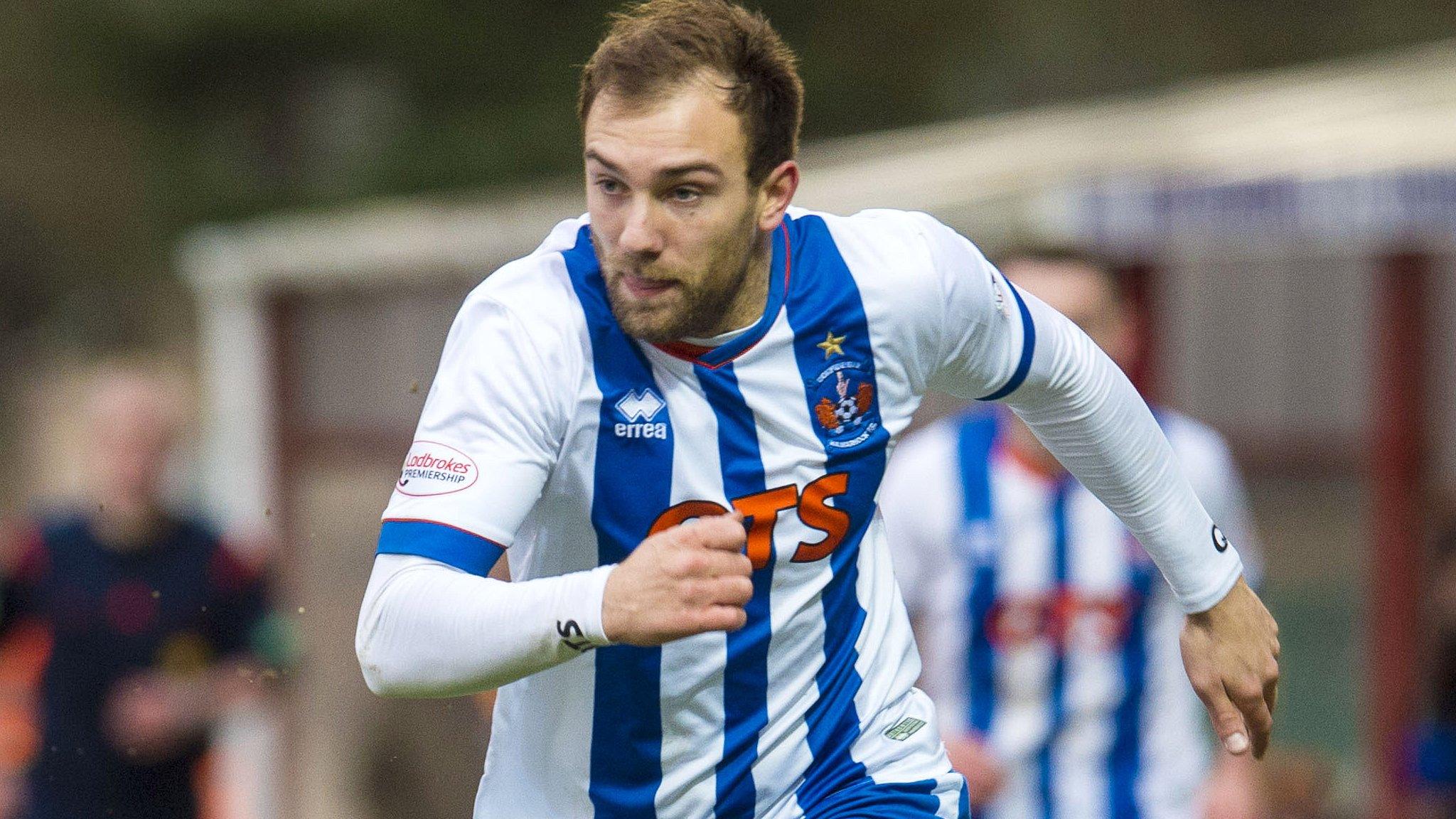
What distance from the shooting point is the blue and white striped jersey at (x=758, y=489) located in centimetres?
307

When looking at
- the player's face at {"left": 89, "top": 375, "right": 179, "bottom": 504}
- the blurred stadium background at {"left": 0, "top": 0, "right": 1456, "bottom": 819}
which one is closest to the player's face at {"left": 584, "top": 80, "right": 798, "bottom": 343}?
the blurred stadium background at {"left": 0, "top": 0, "right": 1456, "bottom": 819}

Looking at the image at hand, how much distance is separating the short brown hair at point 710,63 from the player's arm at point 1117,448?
0.38m

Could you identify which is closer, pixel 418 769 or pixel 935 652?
pixel 935 652

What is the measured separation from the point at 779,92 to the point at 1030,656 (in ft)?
7.63

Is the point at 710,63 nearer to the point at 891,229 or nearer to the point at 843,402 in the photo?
the point at 891,229

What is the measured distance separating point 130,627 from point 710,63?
12.5 ft

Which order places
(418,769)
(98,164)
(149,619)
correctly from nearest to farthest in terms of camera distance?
(149,619) → (418,769) → (98,164)

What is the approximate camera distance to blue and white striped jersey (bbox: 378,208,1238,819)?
307cm

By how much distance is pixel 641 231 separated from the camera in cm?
296

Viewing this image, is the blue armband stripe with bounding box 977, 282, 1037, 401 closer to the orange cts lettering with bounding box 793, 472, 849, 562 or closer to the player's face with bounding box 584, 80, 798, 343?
the orange cts lettering with bounding box 793, 472, 849, 562

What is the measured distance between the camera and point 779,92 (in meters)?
3.19

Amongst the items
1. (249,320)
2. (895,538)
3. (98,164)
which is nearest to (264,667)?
(895,538)

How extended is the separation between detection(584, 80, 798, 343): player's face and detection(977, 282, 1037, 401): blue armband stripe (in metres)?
0.60

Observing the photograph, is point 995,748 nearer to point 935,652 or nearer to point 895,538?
point 935,652
